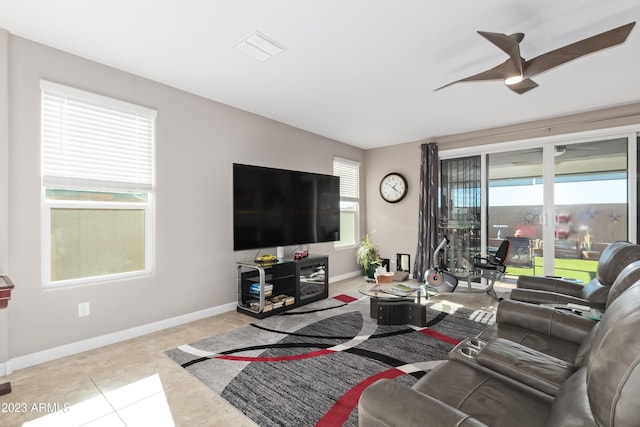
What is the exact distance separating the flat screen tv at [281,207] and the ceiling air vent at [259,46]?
1.30 meters

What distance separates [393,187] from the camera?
19.4 ft

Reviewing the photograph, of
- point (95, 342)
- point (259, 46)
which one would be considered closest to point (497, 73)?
point (259, 46)

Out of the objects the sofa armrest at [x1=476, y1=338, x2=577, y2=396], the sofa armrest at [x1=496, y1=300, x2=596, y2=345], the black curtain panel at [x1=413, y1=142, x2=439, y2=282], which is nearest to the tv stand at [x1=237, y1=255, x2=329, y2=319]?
the black curtain panel at [x1=413, y1=142, x2=439, y2=282]

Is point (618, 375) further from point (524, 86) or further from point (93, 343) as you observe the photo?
point (93, 343)

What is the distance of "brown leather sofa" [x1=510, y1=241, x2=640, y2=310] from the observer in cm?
241

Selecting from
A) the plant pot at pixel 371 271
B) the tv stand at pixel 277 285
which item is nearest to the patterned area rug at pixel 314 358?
the tv stand at pixel 277 285

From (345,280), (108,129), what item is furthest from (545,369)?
(345,280)

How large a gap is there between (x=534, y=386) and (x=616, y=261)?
180cm

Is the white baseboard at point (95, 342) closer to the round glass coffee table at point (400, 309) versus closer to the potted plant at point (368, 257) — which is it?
the round glass coffee table at point (400, 309)

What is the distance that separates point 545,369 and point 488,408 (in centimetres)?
41

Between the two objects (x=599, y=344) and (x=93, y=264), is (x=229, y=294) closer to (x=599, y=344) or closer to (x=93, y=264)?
(x=93, y=264)

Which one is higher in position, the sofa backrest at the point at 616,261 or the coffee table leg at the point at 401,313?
the sofa backrest at the point at 616,261

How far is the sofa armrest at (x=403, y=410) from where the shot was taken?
0.99 meters

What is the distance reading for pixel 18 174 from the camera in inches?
96.7
